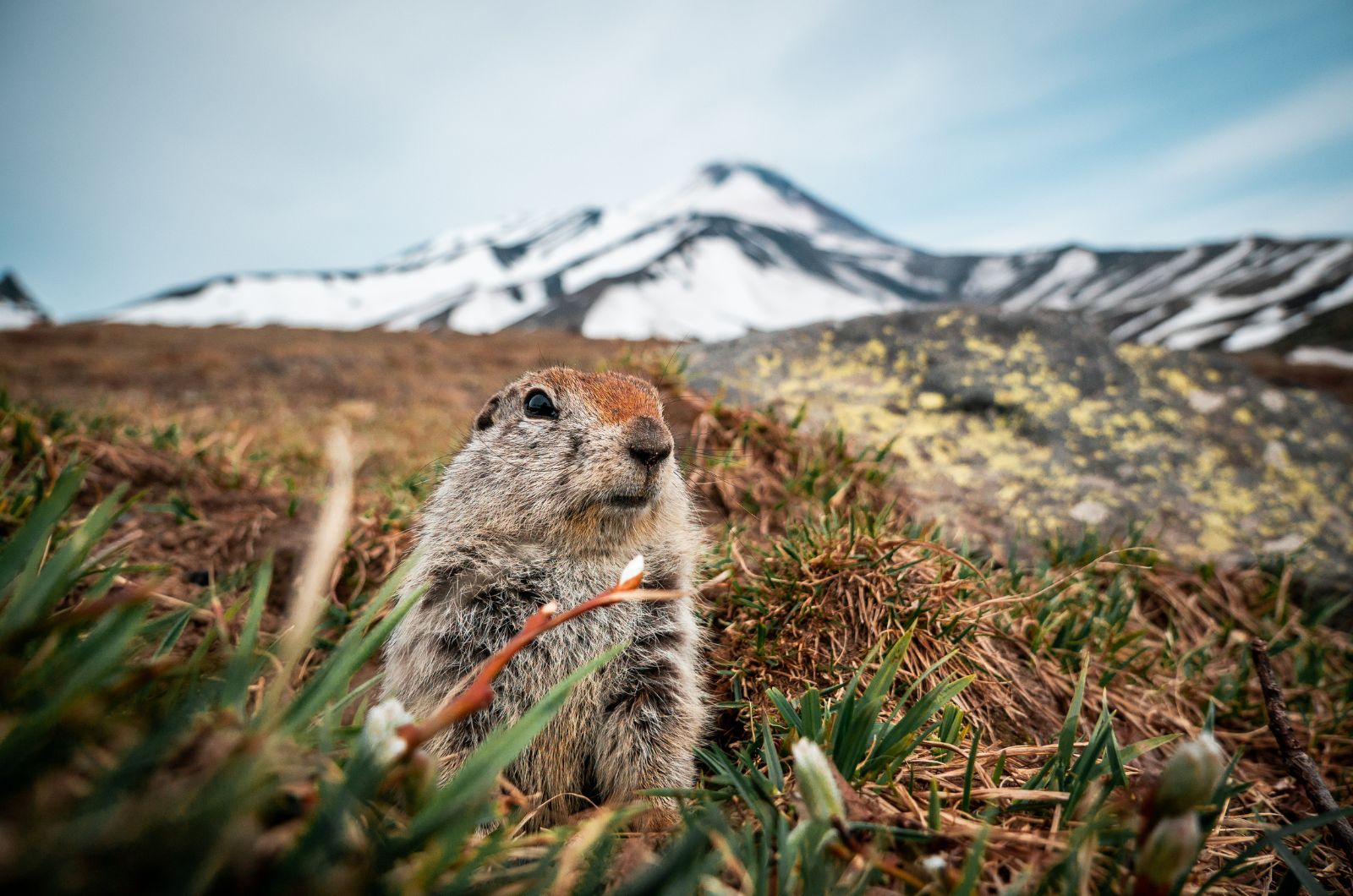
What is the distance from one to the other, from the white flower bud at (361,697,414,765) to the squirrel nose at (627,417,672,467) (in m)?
1.27

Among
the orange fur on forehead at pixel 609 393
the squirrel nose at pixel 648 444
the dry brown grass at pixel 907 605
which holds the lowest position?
the dry brown grass at pixel 907 605

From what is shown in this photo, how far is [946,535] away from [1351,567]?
2.93 m

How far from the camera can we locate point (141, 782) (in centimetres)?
83

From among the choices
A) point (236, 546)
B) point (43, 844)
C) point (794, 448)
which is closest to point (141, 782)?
point (43, 844)

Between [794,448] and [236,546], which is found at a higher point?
[236,546]

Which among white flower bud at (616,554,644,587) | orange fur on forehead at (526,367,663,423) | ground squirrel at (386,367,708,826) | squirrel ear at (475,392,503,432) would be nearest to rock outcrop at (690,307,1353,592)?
orange fur on forehead at (526,367,663,423)

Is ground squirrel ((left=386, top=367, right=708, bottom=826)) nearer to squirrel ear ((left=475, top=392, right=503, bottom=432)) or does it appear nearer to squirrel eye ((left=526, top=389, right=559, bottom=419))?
squirrel eye ((left=526, top=389, right=559, bottom=419))

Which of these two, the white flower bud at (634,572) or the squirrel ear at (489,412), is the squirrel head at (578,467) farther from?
the white flower bud at (634,572)

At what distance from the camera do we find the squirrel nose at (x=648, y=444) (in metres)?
2.28

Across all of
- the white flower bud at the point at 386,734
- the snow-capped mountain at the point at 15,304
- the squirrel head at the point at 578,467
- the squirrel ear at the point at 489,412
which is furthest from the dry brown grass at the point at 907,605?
the snow-capped mountain at the point at 15,304

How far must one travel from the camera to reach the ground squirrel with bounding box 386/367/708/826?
6.77ft

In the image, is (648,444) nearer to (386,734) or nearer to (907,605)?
(907,605)

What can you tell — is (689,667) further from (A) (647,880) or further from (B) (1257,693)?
(B) (1257,693)

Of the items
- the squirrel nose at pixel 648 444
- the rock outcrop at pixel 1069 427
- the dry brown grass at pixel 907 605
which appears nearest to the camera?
the dry brown grass at pixel 907 605
